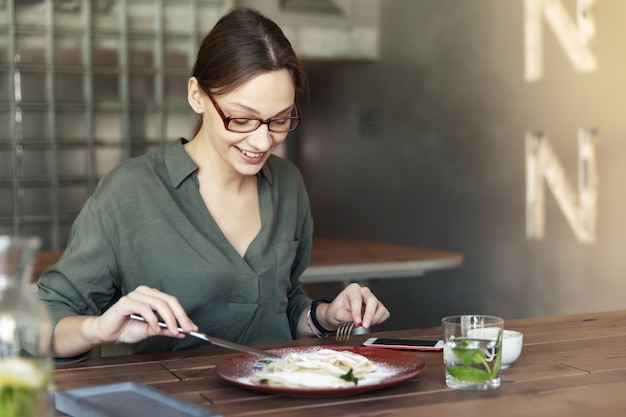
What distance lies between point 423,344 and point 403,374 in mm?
327

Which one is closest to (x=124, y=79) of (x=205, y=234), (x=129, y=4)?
(x=129, y=4)

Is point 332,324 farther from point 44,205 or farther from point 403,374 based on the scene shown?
point 44,205

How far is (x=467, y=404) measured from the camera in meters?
1.13

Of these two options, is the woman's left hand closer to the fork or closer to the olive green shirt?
the fork

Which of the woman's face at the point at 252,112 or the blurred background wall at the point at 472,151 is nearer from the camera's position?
the woman's face at the point at 252,112

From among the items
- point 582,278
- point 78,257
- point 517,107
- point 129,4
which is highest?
point 129,4

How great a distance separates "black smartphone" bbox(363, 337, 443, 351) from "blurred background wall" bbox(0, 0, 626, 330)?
2573 mm

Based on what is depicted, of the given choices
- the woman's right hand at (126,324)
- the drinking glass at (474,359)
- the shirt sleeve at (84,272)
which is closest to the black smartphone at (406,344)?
the drinking glass at (474,359)

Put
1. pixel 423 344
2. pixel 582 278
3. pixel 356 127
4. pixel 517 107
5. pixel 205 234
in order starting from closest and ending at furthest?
1. pixel 423 344
2. pixel 205 234
3. pixel 582 278
4. pixel 517 107
5. pixel 356 127

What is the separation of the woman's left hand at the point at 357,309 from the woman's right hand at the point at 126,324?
401 mm

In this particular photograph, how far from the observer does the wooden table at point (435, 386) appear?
1.10 meters

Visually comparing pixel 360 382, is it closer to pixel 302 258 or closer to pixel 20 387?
pixel 20 387

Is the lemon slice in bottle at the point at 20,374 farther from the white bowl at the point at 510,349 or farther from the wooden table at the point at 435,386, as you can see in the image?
the white bowl at the point at 510,349

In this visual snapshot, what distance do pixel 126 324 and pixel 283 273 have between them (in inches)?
22.2
